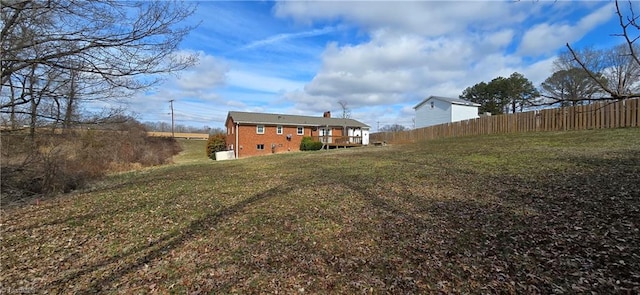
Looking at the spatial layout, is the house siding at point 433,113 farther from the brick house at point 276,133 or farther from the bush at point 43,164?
the bush at point 43,164

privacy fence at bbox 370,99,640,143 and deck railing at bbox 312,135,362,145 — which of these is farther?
deck railing at bbox 312,135,362,145

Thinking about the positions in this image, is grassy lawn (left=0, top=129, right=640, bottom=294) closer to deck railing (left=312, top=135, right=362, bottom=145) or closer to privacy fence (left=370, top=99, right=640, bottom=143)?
→ privacy fence (left=370, top=99, right=640, bottom=143)

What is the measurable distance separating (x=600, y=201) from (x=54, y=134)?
1223cm

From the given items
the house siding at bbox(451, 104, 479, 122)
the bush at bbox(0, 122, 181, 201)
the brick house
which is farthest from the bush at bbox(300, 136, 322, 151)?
the bush at bbox(0, 122, 181, 201)

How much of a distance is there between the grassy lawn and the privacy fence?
6.13m

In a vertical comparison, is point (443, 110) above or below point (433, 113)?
above

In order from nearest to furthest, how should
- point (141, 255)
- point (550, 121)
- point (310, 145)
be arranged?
1. point (141, 255)
2. point (550, 121)
3. point (310, 145)

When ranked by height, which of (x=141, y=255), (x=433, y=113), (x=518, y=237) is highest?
(x=433, y=113)

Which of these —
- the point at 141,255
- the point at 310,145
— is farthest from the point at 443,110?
the point at 141,255

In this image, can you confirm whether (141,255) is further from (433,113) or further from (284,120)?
(433,113)

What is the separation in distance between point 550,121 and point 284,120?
888 inches

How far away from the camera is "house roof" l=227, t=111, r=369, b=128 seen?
2930cm

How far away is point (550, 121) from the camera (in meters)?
16.9

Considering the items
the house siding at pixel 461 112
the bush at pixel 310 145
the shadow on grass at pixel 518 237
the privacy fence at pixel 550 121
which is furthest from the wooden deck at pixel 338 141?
the shadow on grass at pixel 518 237
